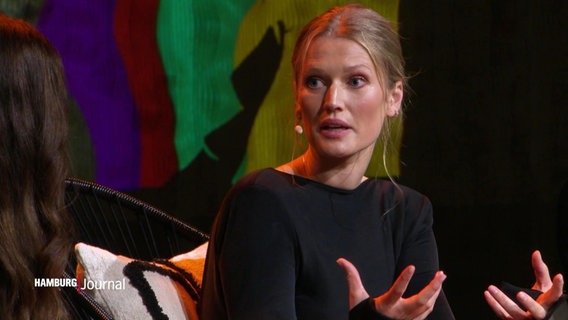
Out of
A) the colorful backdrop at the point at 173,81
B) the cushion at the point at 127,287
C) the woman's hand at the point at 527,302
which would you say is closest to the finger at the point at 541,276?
the woman's hand at the point at 527,302

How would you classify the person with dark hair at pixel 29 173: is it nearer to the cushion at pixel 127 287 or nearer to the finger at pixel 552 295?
the cushion at pixel 127 287

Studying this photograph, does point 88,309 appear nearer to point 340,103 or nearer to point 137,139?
point 340,103

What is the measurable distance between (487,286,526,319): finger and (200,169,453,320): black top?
0.13 metres

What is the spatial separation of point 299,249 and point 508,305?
0.44 meters

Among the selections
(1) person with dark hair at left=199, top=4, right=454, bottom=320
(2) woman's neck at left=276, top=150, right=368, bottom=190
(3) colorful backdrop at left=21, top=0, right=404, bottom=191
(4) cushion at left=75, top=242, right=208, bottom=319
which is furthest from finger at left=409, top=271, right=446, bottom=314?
(3) colorful backdrop at left=21, top=0, right=404, bottom=191

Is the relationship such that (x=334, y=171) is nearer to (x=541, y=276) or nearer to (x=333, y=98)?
(x=333, y=98)

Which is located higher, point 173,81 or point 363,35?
point 363,35

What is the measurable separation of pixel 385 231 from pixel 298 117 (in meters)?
0.30

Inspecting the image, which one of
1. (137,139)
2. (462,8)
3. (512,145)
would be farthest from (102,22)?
(512,145)

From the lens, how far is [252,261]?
187 centimetres

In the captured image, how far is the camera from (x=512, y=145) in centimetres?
366

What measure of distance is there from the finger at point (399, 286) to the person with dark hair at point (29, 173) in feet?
1.82

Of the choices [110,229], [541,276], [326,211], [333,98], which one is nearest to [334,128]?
[333,98]

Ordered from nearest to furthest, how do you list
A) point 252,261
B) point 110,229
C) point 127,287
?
point 252,261 < point 127,287 < point 110,229
